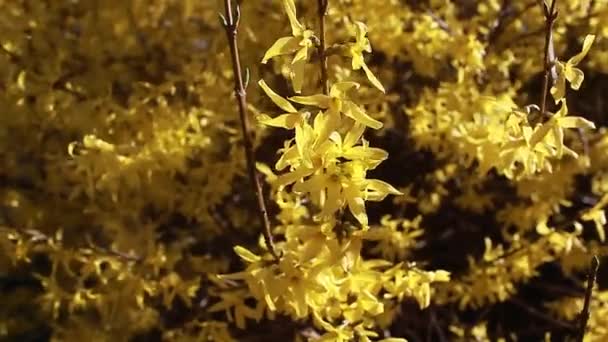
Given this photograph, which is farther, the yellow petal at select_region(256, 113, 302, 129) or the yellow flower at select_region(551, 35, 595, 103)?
the yellow flower at select_region(551, 35, 595, 103)

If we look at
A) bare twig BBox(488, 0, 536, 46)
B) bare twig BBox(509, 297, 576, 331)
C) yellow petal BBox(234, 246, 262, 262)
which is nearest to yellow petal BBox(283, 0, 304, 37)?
yellow petal BBox(234, 246, 262, 262)

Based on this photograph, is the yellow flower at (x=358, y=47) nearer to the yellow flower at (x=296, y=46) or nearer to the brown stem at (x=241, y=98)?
the yellow flower at (x=296, y=46)

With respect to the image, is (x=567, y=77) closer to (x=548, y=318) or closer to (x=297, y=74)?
(x=297, y=74)

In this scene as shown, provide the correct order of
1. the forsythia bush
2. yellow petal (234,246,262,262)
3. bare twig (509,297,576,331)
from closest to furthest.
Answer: yellow petal (234,246,262,262) → the forsythia bush → bare twig (509,297,576,331)

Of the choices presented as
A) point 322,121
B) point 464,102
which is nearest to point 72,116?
point 464,102

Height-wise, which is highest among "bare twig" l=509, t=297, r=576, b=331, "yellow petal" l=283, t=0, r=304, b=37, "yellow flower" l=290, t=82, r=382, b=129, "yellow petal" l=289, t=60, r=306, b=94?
"yellow petal" l=283, t=0, r=304, b=37

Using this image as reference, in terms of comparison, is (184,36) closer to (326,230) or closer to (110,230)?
(110,230)

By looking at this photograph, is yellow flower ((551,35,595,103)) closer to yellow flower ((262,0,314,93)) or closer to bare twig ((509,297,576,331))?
yellow flower ((262,0,314,93))

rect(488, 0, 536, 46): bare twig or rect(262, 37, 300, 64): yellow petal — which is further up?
rect(262, 37, 300, 64): yellow petal
